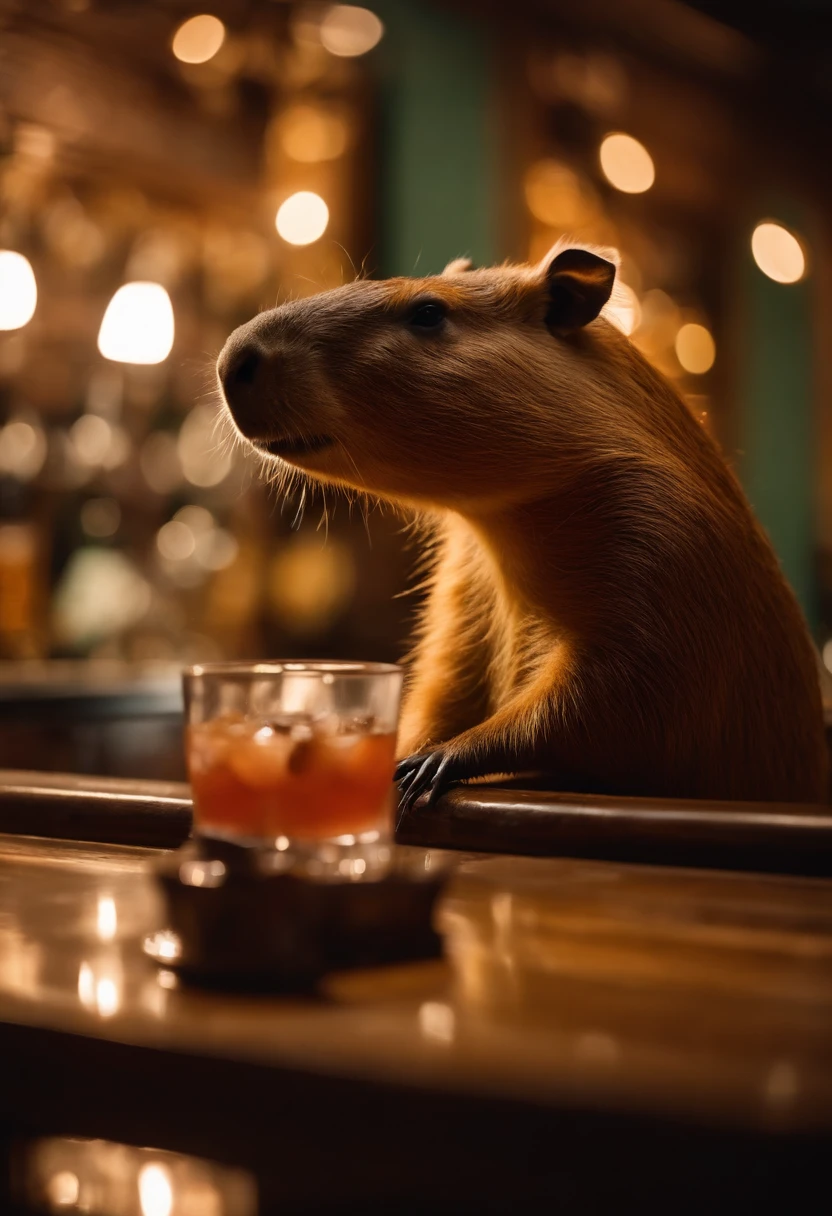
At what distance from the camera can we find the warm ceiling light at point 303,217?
15.3 ft

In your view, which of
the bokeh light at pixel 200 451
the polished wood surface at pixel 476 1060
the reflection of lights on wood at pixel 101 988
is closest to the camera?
the polished wood surface at pixel 476 1060

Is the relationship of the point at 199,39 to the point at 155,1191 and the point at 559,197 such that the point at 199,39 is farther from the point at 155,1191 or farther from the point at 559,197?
the point at 155,1191

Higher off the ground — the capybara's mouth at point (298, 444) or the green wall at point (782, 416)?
the green wall at point (782, 416)

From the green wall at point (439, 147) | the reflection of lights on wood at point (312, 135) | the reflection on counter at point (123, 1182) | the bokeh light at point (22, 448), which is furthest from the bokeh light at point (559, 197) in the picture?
the reflection on counter at point (123, 1182)

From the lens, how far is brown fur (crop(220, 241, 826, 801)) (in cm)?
128

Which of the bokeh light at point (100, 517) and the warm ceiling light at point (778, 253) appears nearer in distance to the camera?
the bokeh light at point (100, 517)

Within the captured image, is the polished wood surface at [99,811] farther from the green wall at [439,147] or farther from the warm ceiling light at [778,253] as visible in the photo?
the warm ceiling light at [778,253]

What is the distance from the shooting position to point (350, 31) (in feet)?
15.1

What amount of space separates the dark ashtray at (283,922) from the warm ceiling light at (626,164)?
5.34 meters

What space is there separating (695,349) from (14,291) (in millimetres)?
3862

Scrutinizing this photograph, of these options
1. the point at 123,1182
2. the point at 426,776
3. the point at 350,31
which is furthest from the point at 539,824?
the point at 350,31

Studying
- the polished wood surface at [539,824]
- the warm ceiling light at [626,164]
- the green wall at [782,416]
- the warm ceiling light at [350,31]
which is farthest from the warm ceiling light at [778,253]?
the polished wood surface at [539,824]

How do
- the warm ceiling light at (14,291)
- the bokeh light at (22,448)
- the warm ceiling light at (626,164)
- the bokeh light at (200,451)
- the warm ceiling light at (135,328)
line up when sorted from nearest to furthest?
the warm ceiling light at (14,291) → the warm ceiling light at (135,328) → the bokeh light at (22,448) → the bokeh light at (200,451) → the warm ceiling light at (626,164)

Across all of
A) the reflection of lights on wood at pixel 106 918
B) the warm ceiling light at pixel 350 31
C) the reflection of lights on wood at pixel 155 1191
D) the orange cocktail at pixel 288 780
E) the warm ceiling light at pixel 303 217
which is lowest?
the reflection of lights on wood at pixel 155 1191
